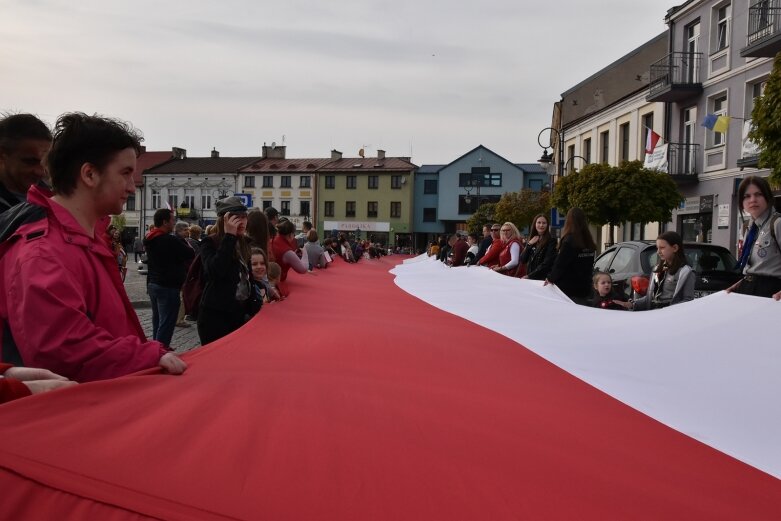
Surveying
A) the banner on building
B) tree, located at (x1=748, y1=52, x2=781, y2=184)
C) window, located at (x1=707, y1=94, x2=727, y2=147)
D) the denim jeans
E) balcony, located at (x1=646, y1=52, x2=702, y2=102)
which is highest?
balcony, located at (x1=646, y1=52, x2=702, y2=102)

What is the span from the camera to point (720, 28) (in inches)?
890

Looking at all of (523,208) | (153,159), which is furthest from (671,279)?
(153,159)

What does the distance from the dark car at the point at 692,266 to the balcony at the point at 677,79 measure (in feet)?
52.8

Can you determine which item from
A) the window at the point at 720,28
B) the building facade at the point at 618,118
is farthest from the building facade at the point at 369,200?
the window at the point at 720,28

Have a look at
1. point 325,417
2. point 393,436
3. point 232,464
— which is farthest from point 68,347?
point 393,436

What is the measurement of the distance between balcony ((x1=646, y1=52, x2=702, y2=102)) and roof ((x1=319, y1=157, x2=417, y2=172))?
140ft

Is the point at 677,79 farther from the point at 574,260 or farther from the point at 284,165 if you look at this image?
the point at 284,165

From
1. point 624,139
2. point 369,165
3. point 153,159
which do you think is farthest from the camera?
point 153,159

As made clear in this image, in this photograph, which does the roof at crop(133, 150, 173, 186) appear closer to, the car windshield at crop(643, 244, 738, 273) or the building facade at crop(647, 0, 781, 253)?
the building facade at crop(647, 0, 781, 253)

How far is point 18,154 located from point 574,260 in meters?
5.63

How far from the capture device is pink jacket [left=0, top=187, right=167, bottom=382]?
1915 millimetres

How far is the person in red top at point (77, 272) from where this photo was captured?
75.7 inches

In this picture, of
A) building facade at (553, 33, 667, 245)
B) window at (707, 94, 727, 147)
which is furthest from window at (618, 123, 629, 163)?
window at (707, 94, 727, 147)

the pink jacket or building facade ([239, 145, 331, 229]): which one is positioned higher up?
building facade ([239, 145, 331, 229])
